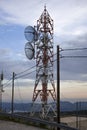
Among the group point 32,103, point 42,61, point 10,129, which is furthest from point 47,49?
point 10,129

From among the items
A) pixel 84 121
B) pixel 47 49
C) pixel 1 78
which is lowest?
pixel 84 121

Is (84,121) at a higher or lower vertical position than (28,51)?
lower

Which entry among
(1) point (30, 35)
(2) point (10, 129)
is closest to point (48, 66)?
(1) point (30, 35)

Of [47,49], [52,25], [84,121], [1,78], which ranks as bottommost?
A: [84,121]

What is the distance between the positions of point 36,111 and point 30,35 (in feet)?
34.4

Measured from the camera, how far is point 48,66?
4353cm

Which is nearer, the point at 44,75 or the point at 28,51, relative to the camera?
the point at 28,51

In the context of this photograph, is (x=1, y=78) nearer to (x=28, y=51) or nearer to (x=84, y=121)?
(x=28, y=51)

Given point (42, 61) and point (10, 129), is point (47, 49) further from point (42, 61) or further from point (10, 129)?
point (10, 129)

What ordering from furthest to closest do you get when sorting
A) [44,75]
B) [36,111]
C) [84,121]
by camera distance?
[36,111]
[44,75]
[84,121]

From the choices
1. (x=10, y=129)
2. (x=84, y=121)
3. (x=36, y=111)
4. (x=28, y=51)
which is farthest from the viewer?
(x=36, y=111)

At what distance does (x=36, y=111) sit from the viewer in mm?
47062

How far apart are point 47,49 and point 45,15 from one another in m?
4.33

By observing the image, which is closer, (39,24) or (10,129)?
(10,129)
